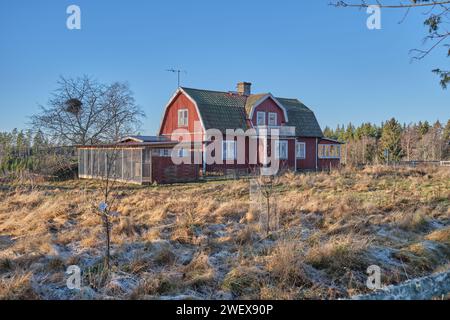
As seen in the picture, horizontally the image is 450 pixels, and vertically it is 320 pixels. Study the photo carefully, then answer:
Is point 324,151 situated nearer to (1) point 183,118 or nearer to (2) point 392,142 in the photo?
(1) point 183,118

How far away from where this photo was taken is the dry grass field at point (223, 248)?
5.58m

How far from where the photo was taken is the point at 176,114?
1142 inches

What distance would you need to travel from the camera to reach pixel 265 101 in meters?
29.8

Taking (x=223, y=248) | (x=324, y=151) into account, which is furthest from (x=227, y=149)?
(x=223, y=248)

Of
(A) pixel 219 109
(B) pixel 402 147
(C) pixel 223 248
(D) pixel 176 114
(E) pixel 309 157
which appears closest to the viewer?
(C) pixel 223 248

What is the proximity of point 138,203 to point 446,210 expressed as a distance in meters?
9.02

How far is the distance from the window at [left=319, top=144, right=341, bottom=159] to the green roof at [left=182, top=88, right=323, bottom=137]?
1.68 m

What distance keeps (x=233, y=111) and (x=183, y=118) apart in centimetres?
369

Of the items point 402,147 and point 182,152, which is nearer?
point 182,152

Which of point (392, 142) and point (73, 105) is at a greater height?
point (73, 105)

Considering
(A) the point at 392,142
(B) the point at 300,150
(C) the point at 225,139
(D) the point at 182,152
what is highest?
(A) the point at 392,142

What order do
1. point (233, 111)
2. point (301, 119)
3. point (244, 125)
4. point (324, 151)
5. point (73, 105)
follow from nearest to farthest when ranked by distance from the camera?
point (244, 125) → point (233, 111) → point (73, 105) → point (301, 119) → point (324, 151)

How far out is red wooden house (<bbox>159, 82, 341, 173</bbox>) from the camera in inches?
1053

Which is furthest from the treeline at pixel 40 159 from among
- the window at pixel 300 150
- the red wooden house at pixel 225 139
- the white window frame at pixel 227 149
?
the window at pixel 300 150
